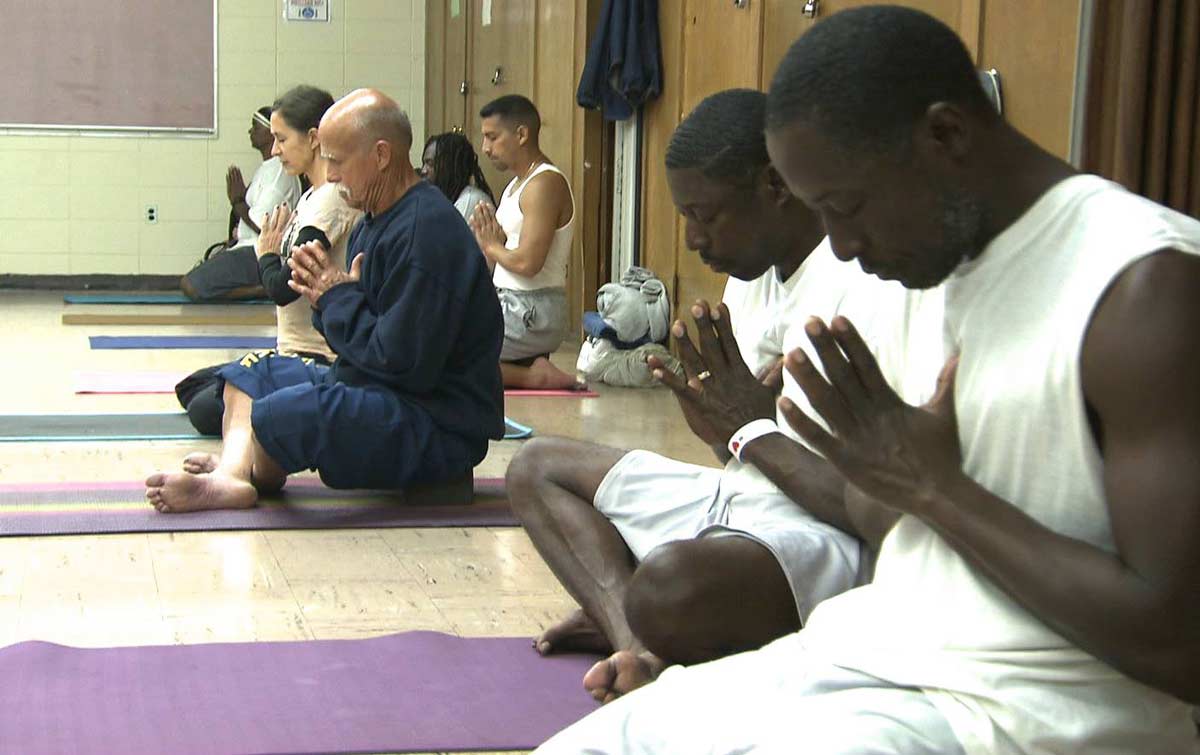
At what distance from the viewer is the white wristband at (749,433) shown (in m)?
2.19

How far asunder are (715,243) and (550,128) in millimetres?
6397

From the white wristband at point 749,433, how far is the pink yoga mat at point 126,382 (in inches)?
161

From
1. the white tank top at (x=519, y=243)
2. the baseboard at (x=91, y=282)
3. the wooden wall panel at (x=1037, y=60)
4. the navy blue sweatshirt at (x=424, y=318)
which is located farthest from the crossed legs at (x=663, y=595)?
the baseboard at (x=91, y=282)

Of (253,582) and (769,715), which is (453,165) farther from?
(769,715)

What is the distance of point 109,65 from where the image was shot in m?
11.4

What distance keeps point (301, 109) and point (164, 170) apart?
24.9 feet

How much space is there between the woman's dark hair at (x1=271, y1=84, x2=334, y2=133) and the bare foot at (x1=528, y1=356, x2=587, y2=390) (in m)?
1.83

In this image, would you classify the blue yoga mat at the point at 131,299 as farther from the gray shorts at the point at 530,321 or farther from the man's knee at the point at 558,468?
the man's knee at the point at 558,468

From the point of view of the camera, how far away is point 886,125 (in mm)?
1370

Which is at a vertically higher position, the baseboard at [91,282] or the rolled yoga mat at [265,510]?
the rolled yoga mat at [265,510]

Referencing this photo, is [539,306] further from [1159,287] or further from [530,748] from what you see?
[1159,287]

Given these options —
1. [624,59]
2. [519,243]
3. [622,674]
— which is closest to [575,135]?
[624,59]

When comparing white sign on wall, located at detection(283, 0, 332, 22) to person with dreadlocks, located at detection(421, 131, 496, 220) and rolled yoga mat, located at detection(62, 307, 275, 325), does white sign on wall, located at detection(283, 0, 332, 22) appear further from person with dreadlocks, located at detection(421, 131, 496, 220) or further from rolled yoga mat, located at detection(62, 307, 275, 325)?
person with dreadlocks, located at detection(421, 131, 496, 220)

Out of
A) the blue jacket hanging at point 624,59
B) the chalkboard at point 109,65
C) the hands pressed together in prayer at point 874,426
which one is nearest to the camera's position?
the hands pressed together in prayer at point 874,426
